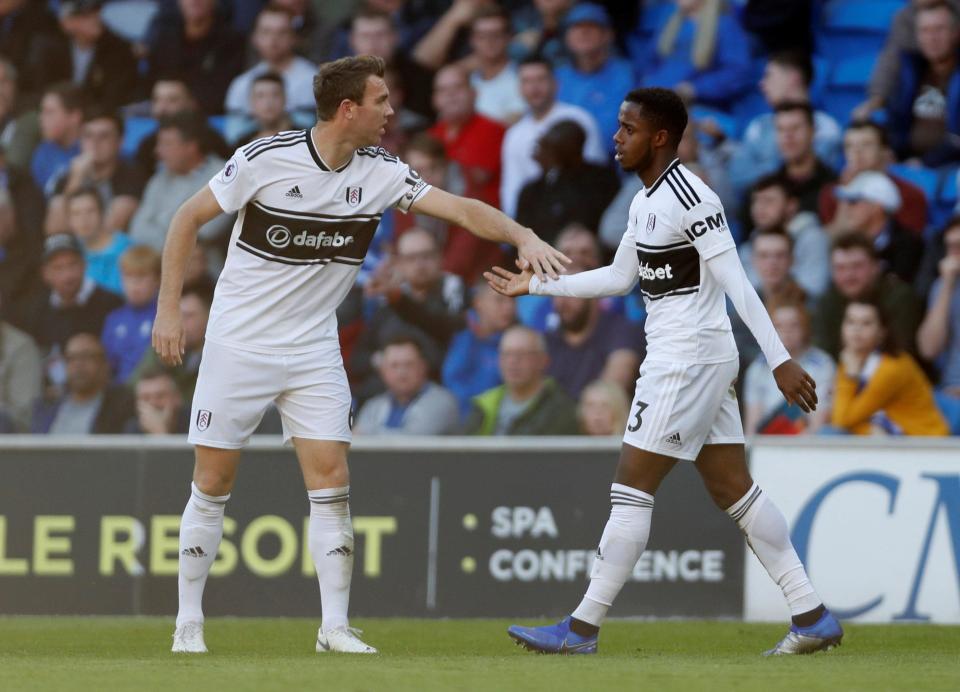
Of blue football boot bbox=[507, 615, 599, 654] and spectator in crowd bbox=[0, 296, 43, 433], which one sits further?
spectator in crowd bbox=[0, 296, 43, 433]

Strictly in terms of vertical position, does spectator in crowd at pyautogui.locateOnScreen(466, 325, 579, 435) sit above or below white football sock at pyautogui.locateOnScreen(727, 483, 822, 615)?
above

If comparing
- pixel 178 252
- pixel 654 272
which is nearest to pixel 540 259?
pixel 654 272

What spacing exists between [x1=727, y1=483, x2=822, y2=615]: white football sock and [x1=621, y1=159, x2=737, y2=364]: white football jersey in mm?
599

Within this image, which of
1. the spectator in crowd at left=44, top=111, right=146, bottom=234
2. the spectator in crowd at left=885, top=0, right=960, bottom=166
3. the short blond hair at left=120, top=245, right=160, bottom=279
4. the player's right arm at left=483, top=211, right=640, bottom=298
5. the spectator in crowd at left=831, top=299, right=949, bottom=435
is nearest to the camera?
the player's right arm at left=483, top=211, right=640, bottom=298

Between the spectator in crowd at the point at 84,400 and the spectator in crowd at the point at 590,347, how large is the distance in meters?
3.14

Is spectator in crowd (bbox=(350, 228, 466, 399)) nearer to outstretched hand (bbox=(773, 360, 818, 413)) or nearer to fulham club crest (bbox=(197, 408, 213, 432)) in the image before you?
fulham club crest (bbox=(197, 408, 213, 432))

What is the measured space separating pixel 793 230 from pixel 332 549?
16.7 feet

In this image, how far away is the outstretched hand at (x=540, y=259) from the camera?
667cm

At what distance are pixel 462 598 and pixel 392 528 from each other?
1.92 ft

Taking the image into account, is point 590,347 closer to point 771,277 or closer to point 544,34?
point 771,277

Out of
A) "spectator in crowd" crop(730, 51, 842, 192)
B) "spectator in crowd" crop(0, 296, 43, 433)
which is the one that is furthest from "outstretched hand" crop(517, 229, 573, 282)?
"spectator in crowd" crop(0, 296, 43, 433)

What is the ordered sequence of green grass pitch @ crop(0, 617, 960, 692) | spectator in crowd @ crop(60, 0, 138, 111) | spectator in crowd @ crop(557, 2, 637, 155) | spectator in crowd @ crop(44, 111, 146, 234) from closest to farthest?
1. green grass pitch @ crop(0, 617, 960, 692)
2. spectator in crowd @ crop(557, 2, 637, 155)
3. spectator in crowd @ crop(44, 111, 146, 234)
4. spectator in crowd @ crop(60, 0, 138, 111)

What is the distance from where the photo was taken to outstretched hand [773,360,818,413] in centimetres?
605

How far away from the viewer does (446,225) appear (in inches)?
468
